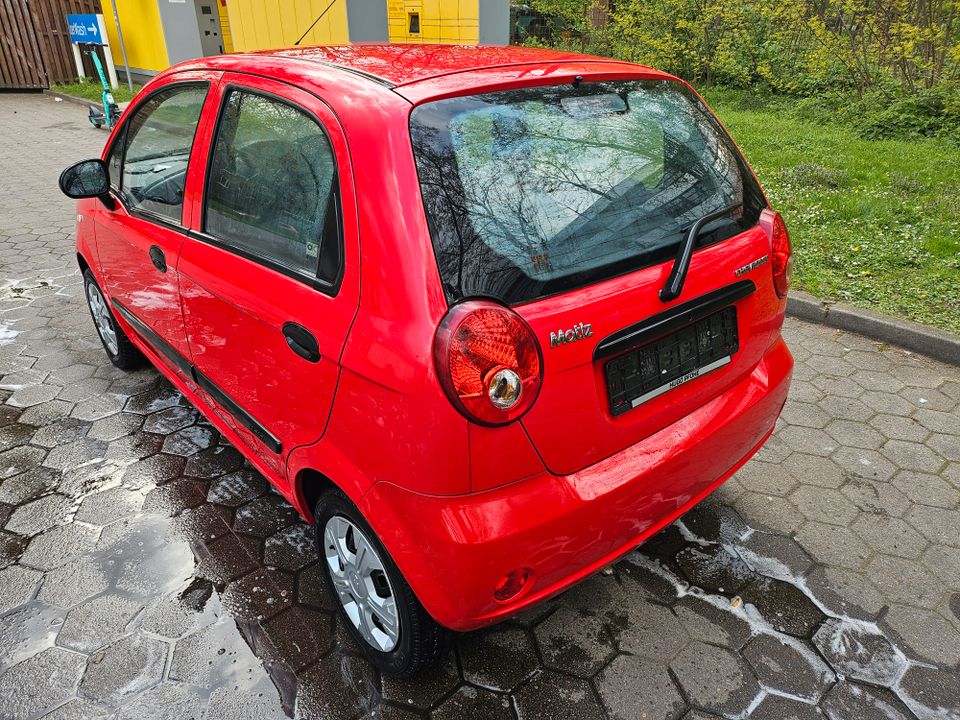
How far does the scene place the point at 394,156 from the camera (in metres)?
1.71

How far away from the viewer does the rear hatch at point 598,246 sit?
1.68 metres

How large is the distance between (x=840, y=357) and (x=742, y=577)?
2.14 m

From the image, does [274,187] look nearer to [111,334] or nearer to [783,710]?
[783,710]

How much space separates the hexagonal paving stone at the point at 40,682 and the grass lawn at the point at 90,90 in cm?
1351

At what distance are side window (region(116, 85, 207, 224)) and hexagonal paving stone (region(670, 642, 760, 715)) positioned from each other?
2.41 m

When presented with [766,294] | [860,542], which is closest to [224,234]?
[766,294]

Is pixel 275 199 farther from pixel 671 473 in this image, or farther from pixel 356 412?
pixel 671 473

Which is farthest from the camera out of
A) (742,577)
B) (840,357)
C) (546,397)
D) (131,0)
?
(131,0)

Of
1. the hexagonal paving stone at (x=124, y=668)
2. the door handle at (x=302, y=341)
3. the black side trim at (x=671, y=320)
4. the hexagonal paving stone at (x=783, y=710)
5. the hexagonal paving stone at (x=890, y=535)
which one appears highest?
the black side trim at (x=671, y=320)

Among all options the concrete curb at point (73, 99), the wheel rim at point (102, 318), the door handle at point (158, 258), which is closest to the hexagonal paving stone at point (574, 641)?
the door handle at point (158, 258)

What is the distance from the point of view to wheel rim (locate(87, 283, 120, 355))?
155 inches

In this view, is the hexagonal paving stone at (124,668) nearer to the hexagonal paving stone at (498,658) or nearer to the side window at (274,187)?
the hexagonal paving stone at (498,658)

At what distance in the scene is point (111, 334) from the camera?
399 cm

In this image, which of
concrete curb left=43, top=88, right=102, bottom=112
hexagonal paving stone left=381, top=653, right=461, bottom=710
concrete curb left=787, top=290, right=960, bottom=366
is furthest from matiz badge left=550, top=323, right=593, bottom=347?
concrete curb left=43, top=88, right=102, bottom=112
